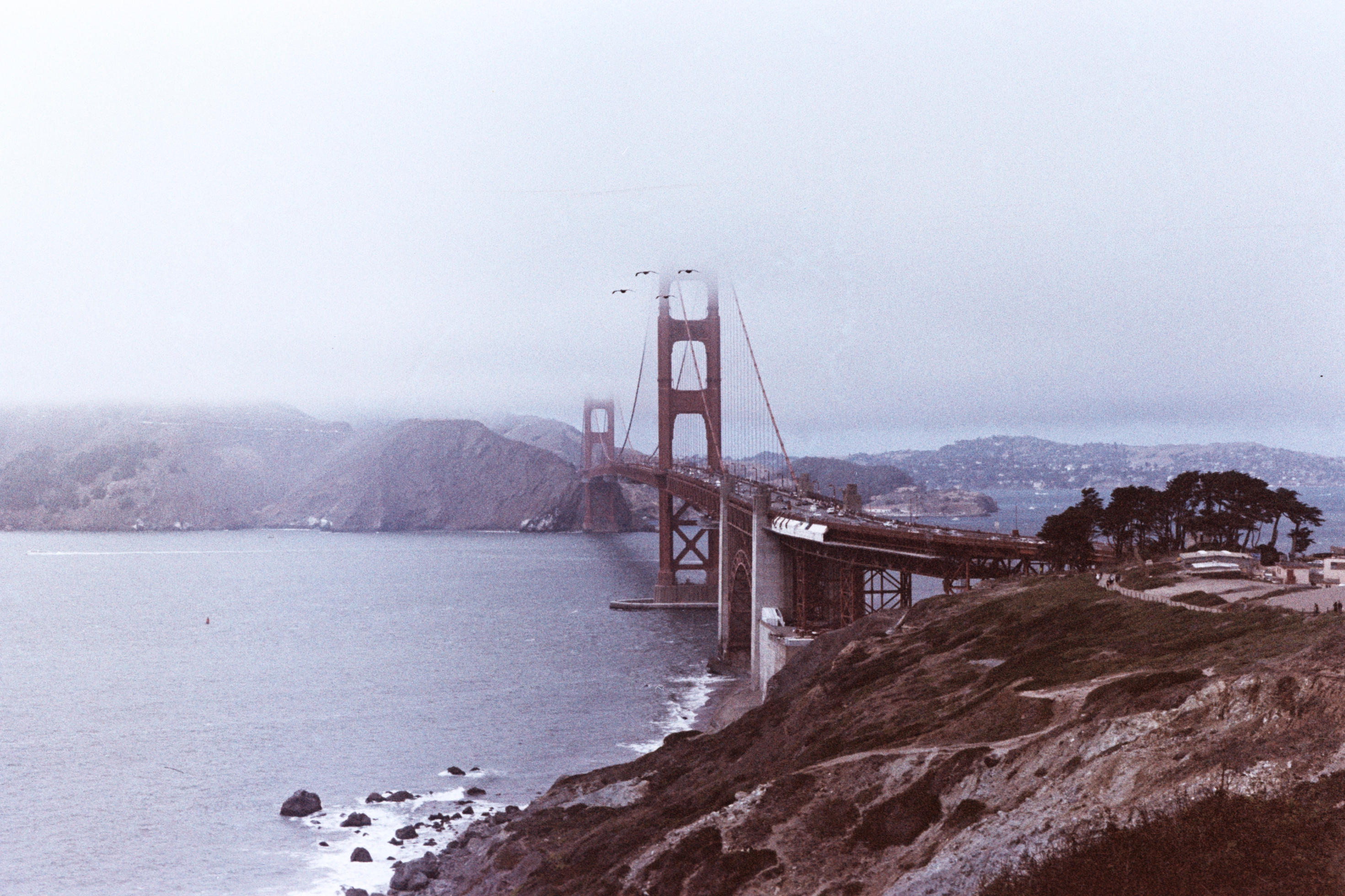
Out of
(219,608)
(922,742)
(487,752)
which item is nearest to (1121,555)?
(487,752)

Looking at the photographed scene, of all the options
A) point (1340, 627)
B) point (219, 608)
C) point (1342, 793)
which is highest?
point (1340, 627)

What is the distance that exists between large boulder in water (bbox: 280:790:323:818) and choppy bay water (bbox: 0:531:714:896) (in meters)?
0.44

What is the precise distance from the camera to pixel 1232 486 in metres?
56.7

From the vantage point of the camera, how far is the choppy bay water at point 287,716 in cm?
3841

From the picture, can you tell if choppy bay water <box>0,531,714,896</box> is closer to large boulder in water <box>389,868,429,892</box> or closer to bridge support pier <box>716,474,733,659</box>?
large boulder in water <box>389,868,429,892</box>

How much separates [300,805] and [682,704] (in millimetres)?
20384

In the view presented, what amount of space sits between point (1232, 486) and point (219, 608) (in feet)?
280

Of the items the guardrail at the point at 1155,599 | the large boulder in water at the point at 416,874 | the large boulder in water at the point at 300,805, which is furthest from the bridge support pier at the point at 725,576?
the large boulder in water at the point at 416,874

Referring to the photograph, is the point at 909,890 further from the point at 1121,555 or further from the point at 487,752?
the point at 1121,555

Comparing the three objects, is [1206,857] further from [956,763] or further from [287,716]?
[287,716]

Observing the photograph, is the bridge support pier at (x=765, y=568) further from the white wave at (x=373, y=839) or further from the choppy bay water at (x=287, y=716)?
the white wave at (x=373, y=839)

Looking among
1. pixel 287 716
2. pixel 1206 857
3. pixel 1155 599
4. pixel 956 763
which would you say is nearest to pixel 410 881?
pixel 956 763

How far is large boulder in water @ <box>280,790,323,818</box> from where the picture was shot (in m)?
41.4

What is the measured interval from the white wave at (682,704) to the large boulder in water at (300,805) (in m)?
11.7
